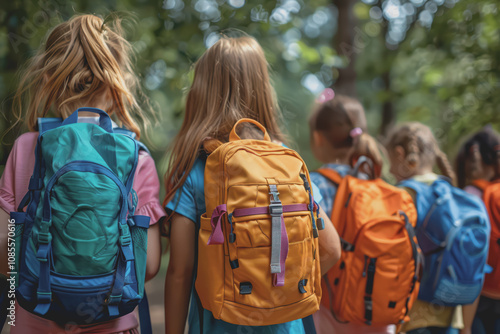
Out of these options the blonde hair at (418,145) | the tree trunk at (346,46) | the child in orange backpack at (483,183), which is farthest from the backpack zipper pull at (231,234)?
the tree trunk at (346,46)

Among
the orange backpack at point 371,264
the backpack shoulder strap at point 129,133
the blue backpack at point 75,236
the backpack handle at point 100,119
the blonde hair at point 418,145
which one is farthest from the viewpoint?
the blonde hair at point 418,145

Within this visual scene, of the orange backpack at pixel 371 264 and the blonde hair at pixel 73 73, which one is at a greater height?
the blonde hair at pixel 73 73

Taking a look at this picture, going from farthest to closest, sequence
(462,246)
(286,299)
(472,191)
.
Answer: (472,191), (462,246), (286,299)

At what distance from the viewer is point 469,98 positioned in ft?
19.1

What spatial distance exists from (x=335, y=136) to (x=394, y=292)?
3.72ft

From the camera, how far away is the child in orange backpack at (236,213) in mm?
1730

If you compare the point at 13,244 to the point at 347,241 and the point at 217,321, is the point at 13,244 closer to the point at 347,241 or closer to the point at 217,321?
the point at 217,321

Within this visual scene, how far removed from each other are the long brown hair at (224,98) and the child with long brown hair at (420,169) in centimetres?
155

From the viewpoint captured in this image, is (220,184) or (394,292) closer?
(220,184)

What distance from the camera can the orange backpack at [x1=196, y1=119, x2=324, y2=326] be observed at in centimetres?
172

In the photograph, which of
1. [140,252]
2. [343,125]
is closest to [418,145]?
[343,125]

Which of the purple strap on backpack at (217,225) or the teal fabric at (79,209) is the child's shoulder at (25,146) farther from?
the purple strap on backpack at (217,225)

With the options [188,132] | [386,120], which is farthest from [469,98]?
[188,132]

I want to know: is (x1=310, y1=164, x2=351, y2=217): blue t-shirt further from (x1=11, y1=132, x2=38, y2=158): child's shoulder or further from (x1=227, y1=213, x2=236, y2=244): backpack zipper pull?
(x1=11, y1=132, x2=38, y2=158): child's shoulder
